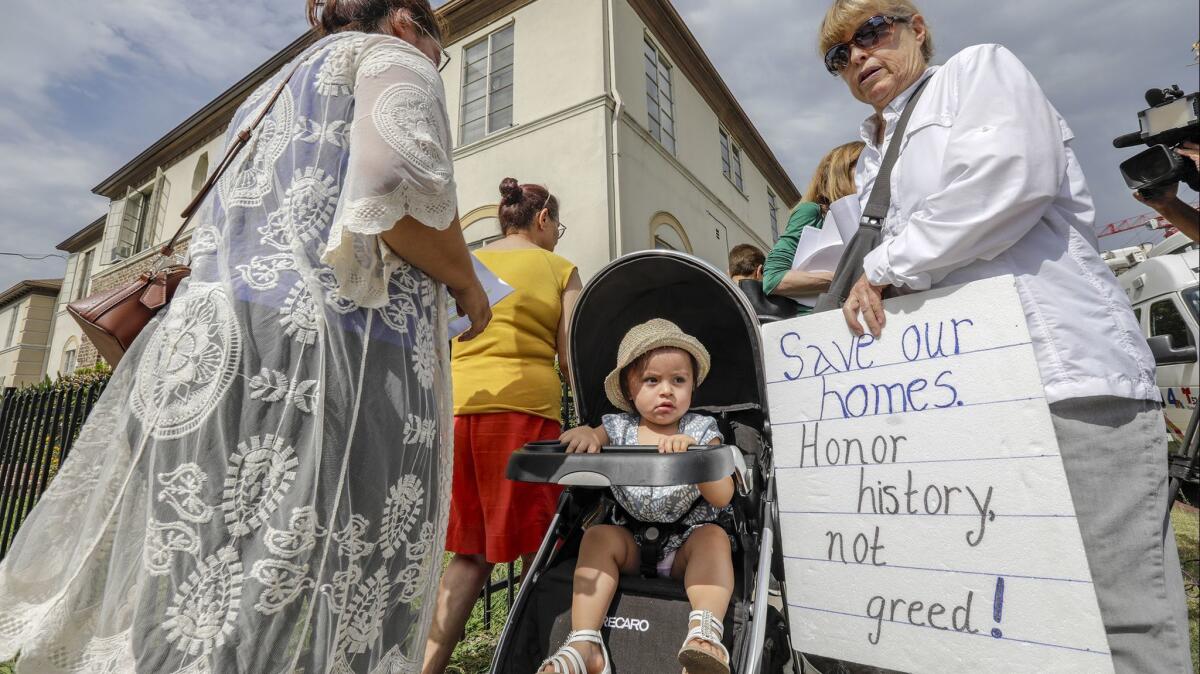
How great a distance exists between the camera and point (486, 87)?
10906 mm

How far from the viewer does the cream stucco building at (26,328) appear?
28.7 meters

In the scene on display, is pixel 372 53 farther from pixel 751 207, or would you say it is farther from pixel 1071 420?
pixel 751 207

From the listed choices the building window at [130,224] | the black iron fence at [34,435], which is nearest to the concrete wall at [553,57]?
the black iron fence at [34,435]

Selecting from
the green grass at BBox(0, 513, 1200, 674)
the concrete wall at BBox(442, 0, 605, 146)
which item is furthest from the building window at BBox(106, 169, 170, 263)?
the green grass at BBox(0, 513, 1200, 674)

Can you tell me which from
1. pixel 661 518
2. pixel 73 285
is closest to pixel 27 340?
pixel 73 285

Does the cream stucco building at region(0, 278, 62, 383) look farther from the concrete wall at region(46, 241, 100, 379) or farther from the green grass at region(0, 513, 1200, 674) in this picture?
the green grass at region(0, 513, 1200, 674)

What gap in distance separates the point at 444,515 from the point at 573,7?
34.7 feet

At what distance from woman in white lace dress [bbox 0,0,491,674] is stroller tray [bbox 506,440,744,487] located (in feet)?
0.97

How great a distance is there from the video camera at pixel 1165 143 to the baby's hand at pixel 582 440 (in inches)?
86.2

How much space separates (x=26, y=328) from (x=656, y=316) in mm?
40813

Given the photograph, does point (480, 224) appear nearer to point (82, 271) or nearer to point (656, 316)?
point (656, 316)

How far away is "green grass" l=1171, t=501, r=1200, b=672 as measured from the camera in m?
3.00

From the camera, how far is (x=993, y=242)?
1.31 metres

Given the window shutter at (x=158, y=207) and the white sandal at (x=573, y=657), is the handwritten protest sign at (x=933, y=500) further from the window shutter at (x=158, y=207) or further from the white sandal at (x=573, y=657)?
the window shutter at (x=158, y=207)
